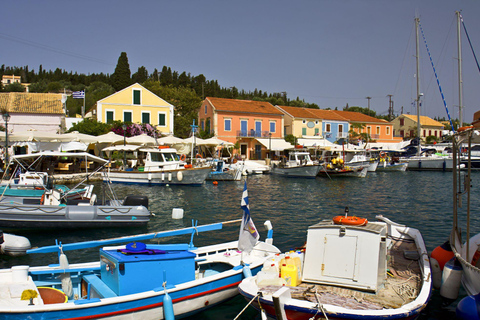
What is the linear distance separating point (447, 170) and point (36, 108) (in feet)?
146

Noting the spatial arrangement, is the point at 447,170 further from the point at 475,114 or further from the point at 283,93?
the point at 283,93

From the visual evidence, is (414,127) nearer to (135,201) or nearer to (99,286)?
(135,201)

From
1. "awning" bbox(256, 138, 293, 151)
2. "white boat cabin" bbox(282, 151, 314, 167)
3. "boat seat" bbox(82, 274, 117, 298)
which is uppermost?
"awning" bbox(256, 138, 293, 151)

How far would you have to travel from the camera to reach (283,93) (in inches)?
3378

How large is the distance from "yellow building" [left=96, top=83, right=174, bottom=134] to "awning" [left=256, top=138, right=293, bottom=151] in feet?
40.5

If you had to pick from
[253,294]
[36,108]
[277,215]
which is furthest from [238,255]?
[36,108]

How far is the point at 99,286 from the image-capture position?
6.06 metres

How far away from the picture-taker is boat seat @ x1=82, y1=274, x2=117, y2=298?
228 inches

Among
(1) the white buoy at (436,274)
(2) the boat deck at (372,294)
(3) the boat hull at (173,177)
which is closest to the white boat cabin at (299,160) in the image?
(3) the boat hull at (173,177)

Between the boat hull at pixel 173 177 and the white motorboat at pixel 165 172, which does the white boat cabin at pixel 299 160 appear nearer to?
the white motorboat at pixel 165 172

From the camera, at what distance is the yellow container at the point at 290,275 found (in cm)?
620

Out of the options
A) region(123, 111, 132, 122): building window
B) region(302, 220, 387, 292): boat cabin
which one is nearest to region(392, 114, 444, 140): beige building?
region(123, 111, 132, 122): building window

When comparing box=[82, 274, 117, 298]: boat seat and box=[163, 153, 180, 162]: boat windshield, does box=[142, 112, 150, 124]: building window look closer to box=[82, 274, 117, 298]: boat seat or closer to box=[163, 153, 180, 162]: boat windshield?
box=[163, 153, 180, 162]: boat windshield

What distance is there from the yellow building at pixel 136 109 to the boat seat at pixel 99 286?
32.8 metres
